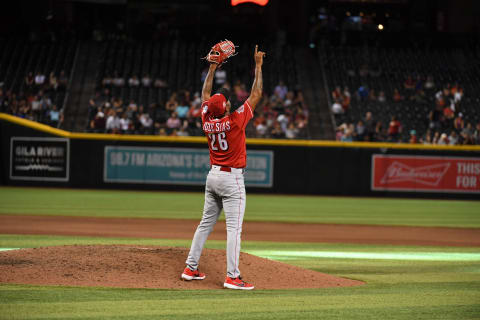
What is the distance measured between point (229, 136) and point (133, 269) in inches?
69.1

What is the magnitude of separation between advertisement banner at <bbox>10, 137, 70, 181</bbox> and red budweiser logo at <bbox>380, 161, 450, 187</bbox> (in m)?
10.5

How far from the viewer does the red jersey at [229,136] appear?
22.5ft

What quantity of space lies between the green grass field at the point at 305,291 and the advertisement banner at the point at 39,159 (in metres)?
5.39

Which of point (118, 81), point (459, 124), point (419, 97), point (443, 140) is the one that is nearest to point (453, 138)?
point (443, 140)

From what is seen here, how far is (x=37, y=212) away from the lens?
16031mm

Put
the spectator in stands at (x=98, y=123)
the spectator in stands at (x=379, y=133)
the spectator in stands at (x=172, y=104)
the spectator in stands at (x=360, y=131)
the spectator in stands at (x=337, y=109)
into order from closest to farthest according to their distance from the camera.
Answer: the spectator in stands at (x=98, y=123)
the spectator in stands at (x=379, y=133)
the spectator in stands at (x=360, y=131)
the spectator in stands at (x=172, y=104)
the spectator in stands at (x=337, y=109)

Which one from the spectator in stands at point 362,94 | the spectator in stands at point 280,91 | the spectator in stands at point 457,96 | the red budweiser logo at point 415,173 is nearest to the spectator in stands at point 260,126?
the spectator in stands at point 280,91

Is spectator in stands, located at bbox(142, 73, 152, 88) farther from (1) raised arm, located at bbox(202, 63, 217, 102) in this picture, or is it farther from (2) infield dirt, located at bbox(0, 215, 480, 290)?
(1) raised arm, located at bbox(202, 63, 217, 102)

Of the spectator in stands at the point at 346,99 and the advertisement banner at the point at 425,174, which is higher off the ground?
the spectator in stands at the point at 346,99

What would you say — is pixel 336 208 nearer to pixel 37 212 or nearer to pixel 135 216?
pixel 135 216

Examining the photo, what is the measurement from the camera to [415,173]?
23.1 meters

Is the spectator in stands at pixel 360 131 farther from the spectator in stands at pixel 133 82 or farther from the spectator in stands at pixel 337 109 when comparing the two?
the spectator in stands at pixel 133 82

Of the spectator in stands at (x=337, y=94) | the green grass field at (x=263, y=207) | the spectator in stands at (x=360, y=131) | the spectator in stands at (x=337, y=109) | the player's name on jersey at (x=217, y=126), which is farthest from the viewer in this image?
the spectator in stands at (x=337, y=94)

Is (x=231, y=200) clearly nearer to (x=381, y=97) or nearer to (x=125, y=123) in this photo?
(x=125, y=123)
